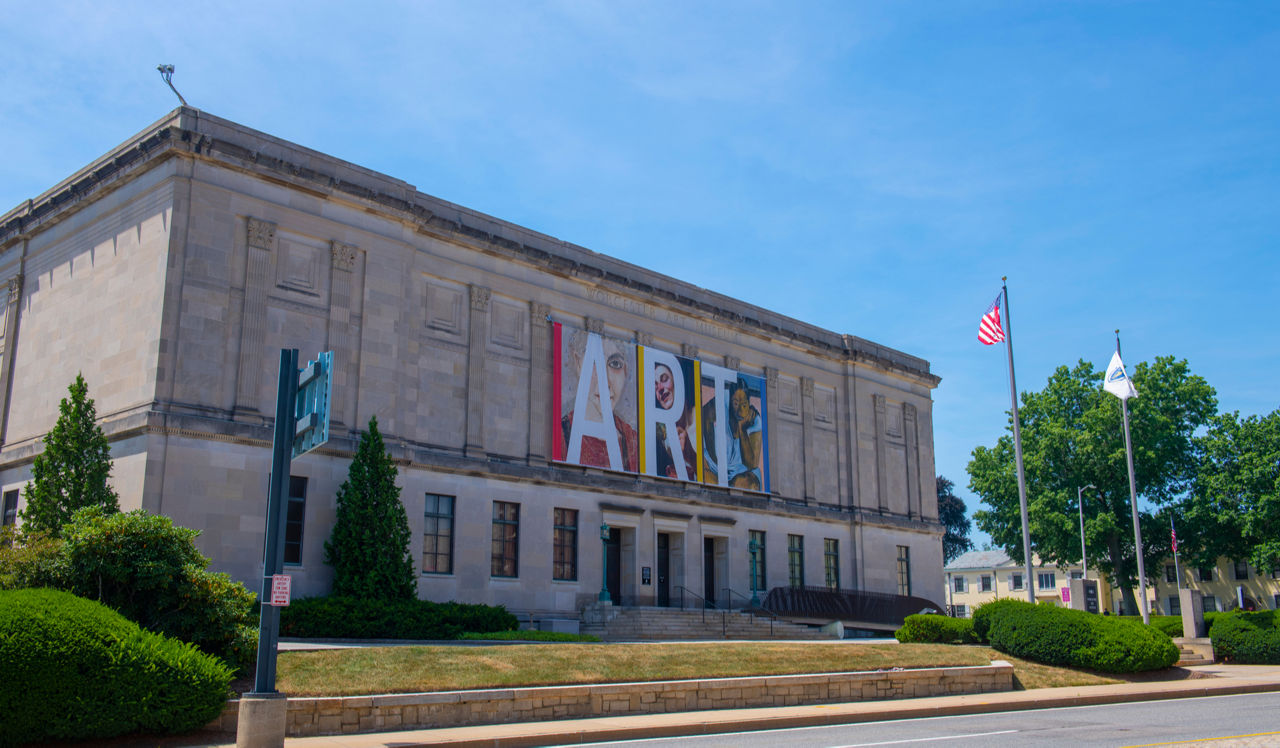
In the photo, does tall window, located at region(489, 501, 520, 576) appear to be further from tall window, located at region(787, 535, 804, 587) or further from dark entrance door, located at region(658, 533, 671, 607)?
tall window, located at region(787, 535, 804, 587)

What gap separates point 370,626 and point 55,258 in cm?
1771

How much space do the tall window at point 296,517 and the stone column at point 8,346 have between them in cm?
1134

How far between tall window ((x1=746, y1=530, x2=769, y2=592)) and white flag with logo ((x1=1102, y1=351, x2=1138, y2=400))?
15565 millimetres

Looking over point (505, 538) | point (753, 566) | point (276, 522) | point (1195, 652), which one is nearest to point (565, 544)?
point (505, 538)

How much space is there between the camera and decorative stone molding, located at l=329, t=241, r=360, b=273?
111 ft

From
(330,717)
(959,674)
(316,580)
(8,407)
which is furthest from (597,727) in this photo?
(8,407)

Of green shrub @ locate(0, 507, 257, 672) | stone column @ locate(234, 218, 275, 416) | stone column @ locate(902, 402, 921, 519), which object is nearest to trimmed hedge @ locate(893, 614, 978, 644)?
green shrub @ locate(0, 507, 257, 672)

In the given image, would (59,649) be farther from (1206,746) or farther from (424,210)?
(424,210)

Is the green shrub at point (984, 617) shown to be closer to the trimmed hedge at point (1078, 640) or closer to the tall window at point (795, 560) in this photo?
the trimmed hedge at point (1078, 640)

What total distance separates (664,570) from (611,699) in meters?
24.1

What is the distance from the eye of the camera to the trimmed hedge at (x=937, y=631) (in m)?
30.1

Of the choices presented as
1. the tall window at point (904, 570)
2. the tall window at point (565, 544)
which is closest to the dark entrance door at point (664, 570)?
the tall window at point (565, 544)

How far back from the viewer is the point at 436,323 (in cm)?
3672

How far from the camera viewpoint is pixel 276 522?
14.7 metres
